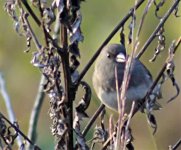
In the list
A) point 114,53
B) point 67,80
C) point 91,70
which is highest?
point 67,80

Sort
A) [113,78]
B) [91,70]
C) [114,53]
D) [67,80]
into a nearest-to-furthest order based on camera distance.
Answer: [67,80] < [113,78] < [114,53] < [91,70]

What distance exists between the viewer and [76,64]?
168 cm

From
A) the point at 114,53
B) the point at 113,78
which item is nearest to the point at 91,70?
the point at 114,53

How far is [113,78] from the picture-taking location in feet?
9.20

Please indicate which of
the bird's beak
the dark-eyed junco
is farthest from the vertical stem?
the bird's beak

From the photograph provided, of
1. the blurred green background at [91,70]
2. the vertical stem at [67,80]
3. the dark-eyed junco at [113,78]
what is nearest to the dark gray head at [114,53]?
the dark-eyed junco at [113,78]

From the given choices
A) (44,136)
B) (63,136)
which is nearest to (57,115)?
(63,136)

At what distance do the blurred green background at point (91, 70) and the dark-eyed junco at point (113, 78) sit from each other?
160 cm

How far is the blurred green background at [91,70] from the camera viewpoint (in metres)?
4.79

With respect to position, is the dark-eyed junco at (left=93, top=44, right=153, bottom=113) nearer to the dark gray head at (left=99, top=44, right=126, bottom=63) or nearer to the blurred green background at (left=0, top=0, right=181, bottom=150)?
the dark gray head at (left=99, top=44, right=126, bottom=63)

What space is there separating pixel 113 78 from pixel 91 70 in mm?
1852

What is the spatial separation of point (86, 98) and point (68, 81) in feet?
0.30

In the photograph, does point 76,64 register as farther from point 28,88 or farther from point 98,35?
point 28,88

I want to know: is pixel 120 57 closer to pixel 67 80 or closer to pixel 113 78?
pixel 113 78
